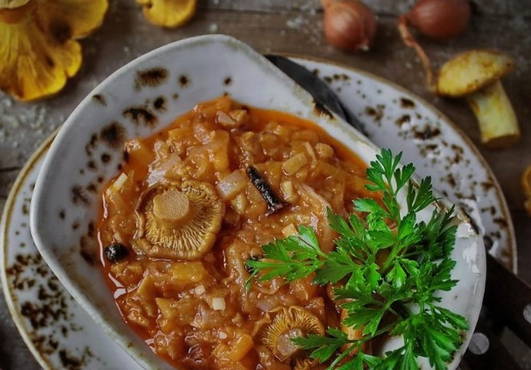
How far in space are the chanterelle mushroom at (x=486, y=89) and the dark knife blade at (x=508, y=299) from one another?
725mm

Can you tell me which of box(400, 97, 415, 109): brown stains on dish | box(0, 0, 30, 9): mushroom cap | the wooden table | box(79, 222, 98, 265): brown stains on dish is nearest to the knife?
the wooden table

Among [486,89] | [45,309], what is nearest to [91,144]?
[45,309]

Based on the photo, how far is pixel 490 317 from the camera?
9.48 feet

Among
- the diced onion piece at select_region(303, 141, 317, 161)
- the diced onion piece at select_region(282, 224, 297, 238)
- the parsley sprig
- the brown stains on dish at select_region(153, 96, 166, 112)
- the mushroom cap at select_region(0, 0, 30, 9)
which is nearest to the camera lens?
the parsley sprig

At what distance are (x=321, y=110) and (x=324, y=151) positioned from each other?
181 mm

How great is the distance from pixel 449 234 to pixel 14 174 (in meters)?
1.89

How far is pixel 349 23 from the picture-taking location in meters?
3.29

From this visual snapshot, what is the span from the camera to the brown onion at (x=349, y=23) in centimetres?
329

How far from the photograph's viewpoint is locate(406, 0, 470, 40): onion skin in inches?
132

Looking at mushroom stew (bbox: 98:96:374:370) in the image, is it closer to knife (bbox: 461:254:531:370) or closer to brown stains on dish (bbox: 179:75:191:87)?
brown stains on dish (bbox: 179:75:191:87)

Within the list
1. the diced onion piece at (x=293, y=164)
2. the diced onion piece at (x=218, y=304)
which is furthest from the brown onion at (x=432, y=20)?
the diced onion piece at (x=218, y=304)

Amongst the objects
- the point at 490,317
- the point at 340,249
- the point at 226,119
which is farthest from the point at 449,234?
the point at 226,119

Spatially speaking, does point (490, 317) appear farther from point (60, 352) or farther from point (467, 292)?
point (60, 352)

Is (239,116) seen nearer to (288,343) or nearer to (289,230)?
(289,230)
